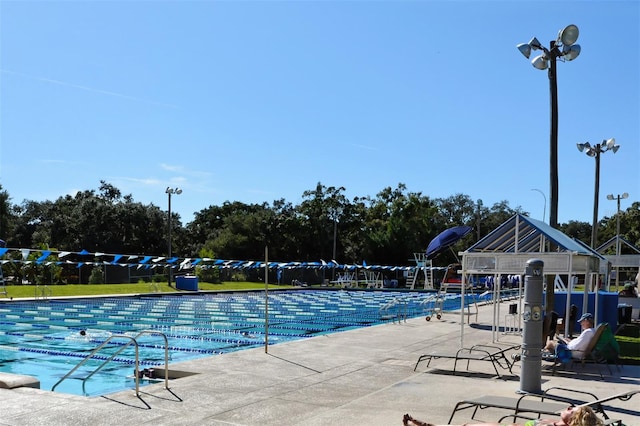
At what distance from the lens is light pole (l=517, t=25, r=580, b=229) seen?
41.9 feet

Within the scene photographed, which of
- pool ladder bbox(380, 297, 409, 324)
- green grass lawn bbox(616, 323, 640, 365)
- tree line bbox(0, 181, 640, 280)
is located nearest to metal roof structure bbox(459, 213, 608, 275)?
green grass lawn bbox(616, 323, 640, 365)

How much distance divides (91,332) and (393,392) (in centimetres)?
1332

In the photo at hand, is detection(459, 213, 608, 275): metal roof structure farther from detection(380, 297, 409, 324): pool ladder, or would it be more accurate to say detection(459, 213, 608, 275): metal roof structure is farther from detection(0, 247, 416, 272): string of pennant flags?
detection(0, 247, 416, 272): string of pennant flags

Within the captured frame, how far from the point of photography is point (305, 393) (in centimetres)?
825

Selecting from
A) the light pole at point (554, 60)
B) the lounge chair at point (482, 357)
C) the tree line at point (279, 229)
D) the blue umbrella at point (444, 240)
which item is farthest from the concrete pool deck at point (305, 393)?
the tree line at point (279, 229)

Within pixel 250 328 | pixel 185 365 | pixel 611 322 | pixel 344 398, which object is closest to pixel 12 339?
pixel 250 328

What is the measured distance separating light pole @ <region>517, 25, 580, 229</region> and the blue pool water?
704cm

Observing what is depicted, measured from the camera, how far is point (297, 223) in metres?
60.9

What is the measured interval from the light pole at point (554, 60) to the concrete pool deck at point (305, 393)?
4.51 meters

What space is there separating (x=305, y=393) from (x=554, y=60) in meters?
9.16

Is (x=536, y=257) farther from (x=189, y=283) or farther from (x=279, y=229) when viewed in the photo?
(x=279, y=229)

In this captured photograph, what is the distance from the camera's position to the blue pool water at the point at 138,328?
13.5 metres

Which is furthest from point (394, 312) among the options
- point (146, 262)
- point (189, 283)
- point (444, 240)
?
point (146, 262)

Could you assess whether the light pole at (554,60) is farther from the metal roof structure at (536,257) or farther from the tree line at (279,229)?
the tree line at (279,229)
